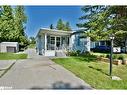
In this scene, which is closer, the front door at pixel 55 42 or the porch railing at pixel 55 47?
the porch railing at pixel 55 47

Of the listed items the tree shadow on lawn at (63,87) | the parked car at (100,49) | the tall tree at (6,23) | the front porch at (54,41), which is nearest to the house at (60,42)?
the front porch at (54,41)

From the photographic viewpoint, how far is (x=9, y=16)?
3045 centimetres

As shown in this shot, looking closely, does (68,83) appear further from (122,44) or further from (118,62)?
(122,44)

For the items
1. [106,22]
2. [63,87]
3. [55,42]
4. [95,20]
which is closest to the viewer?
[63,87]

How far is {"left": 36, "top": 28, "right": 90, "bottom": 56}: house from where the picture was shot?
23.6 metres

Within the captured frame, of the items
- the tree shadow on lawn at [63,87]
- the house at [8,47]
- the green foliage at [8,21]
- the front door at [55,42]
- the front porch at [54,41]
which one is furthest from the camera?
the house at [8,47]

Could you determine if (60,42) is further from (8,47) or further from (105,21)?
(105,21)

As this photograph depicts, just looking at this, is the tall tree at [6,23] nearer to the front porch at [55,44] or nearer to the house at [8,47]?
the house at [8,47]

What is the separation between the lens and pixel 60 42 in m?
24.9

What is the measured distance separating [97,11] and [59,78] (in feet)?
31.1

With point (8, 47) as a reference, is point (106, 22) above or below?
above

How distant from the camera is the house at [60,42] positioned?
23.6 metres

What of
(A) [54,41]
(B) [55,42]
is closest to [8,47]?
(A) [54,41]
